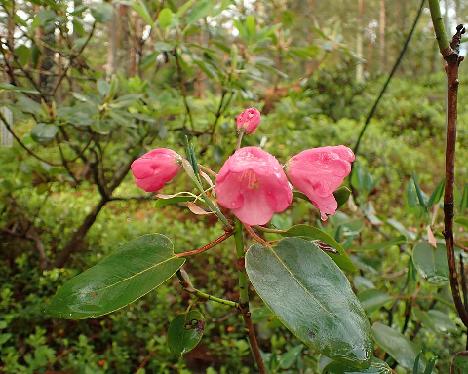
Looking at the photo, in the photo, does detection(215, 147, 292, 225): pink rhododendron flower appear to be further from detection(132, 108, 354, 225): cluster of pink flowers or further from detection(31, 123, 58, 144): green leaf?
detection(31, 123, 58, 144): green leaf

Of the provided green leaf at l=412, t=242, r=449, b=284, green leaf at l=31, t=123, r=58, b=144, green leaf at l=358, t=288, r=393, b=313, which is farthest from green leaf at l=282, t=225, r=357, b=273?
green leaf at l=31, t=123, r=58, b=144

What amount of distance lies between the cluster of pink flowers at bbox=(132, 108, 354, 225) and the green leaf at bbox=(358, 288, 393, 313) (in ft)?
1.58

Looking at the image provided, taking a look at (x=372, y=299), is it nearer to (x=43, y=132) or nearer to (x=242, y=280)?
(x=242, y=280)

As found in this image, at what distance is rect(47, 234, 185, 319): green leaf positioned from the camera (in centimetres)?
48

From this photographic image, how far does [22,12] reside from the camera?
1.45 meters

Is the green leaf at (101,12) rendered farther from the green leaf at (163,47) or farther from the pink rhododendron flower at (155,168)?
the pink rhododendron flower at (155,168)

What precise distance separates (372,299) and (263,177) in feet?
1.95

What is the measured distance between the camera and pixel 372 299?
0.94m

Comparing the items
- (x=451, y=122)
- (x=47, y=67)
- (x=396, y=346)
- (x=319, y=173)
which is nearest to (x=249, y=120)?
(x=319, y=173)

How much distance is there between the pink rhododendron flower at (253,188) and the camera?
459 millimetres

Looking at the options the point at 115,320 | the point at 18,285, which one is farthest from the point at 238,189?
the point at 18,285

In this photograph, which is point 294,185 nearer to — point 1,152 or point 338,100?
point 1,152

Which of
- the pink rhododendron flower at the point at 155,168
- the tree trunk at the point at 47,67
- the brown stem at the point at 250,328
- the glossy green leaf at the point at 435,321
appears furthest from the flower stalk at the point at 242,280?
the tree trunk at the point at 47,67

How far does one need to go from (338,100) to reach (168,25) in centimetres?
530
